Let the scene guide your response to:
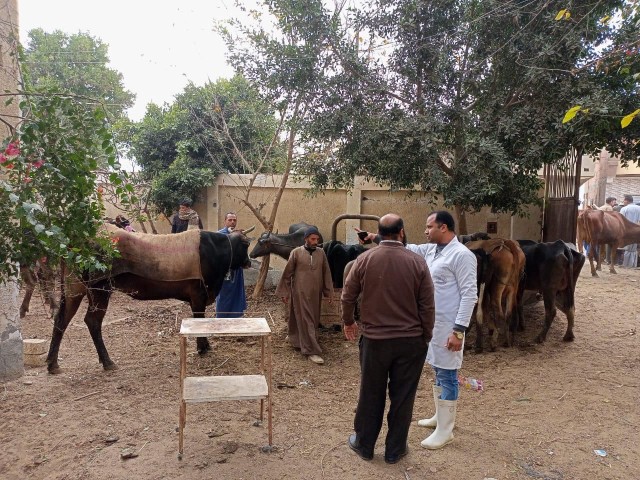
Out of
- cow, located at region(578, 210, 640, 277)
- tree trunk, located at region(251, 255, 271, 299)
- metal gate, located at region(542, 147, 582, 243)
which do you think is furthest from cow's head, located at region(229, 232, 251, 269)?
cow, located at region(578, 210, 640, 277)

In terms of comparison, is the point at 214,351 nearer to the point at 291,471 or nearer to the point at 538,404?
the point at 291,471

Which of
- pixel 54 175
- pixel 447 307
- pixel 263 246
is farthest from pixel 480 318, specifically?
pixel 54 175

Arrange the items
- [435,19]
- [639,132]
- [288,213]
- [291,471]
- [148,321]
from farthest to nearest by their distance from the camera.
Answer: [288,213] < [148,321] < [435,19] < [639,132] < [291,471]

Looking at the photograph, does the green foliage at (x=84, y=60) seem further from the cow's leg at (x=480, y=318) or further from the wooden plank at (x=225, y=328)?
the wooden plank at (x=225, y=328)

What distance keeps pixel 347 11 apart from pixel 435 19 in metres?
1.26

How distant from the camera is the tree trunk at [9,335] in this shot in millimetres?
5301

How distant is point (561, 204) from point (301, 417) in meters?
6.26

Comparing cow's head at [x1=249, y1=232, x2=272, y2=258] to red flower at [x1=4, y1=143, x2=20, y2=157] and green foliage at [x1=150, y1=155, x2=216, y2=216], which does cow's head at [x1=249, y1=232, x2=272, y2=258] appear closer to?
green foliage at [x1=150, y1=155, x2=216, y2=216]

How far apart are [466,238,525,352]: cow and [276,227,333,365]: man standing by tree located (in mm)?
2073

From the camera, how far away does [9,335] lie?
5.37m

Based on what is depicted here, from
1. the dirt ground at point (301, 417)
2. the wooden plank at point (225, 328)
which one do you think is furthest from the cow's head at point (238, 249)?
the wooden plank at point (225, 328)

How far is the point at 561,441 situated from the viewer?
4266mm

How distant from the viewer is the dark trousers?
366 centimetres

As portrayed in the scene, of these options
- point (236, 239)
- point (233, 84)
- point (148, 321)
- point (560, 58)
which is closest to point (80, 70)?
point (233, 84)
